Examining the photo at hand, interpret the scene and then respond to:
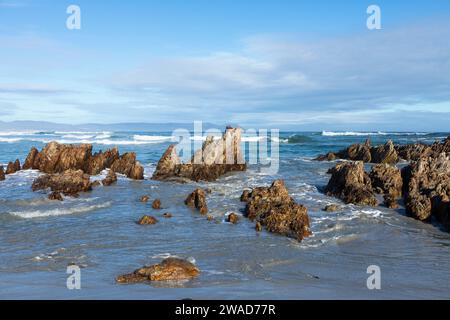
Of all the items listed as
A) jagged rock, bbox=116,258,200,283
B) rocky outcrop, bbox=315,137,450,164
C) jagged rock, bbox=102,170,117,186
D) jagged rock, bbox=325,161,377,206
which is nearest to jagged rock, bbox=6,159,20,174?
jagged rock, bbox=102,170,117,186

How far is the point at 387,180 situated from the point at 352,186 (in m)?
1.66

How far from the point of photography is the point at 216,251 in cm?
1062

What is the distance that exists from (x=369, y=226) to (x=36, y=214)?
10.3 metres

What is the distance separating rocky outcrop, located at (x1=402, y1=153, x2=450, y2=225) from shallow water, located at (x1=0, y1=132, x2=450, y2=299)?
527mm

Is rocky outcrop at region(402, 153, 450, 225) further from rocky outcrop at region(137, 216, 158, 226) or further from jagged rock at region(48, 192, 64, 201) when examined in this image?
jagged rock at region(48, 192, 64, 201)

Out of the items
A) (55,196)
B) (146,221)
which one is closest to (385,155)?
(146,221)

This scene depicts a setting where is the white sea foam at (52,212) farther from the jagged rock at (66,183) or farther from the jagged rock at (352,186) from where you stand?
the jagged rock at (352,186)

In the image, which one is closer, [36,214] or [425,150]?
[36,214]

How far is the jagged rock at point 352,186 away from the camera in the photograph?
15.9 m

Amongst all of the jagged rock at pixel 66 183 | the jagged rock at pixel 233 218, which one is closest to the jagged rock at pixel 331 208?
the jagged rock at pixel 233 218

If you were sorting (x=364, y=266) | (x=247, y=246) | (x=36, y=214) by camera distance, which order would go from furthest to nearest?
(x=36, y=214)
(x=247, y=246)
(x=364, y=266)
